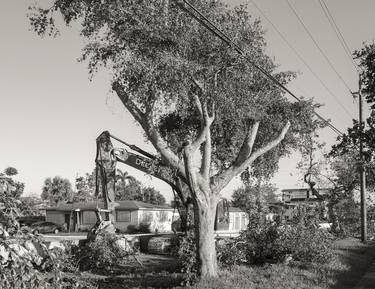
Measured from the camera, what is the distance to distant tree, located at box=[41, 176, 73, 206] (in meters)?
89.9

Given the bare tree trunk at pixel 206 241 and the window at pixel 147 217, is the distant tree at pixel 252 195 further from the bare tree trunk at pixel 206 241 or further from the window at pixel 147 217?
the window at pixel 147 217

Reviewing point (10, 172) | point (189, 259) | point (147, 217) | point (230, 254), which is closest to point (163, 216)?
point (147, 217)

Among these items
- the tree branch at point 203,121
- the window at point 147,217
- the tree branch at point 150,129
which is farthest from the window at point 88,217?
the tree branch at point 150,129

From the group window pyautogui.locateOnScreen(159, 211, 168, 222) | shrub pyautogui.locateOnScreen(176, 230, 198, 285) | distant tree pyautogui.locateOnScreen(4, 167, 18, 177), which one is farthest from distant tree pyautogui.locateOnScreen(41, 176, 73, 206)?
distant tree pyautogui.locateOnScreen(4, 167, 18, 177)

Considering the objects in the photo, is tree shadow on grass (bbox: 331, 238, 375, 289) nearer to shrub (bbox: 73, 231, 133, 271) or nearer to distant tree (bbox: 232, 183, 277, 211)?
distant tree (bbox: 232, 183, 277, 211)

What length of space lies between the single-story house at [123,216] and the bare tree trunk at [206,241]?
39.3 metres

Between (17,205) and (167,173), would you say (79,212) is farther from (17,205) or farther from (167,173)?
(17,205)

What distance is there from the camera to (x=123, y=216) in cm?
5509

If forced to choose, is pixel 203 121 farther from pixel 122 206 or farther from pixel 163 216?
pixel 163 216

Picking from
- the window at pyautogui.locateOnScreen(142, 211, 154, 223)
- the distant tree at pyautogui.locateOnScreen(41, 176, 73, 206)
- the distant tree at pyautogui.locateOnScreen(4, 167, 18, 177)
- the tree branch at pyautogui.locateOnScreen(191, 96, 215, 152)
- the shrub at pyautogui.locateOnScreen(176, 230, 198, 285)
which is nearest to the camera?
the distant tree at pyautogui.locateOnScreen(4, 167, 18, 177)

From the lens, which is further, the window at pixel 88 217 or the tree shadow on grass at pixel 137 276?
the window at pixel 88 217

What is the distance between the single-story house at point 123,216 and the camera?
54.6m

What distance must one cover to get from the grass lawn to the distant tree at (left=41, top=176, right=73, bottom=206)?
→ 7417 cm

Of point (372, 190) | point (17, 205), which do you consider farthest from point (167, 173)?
point (372, 190)
